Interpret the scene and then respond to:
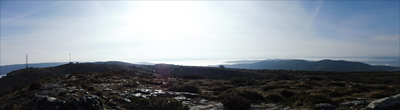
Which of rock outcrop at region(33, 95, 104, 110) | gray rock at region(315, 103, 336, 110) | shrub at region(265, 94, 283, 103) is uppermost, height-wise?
rock outcrop at region(33, 95, 104, 110)

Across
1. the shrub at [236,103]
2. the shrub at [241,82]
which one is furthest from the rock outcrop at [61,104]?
the shrub at [241,82]

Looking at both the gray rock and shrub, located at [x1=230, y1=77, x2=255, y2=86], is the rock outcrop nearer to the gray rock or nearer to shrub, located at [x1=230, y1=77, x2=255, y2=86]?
the gray rock

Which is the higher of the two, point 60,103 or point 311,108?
point 60,103

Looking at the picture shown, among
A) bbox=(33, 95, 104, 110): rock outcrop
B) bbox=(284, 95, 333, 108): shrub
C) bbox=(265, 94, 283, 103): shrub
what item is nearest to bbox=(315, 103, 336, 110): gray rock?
bbox=(284, 95, 333, 108): shrub

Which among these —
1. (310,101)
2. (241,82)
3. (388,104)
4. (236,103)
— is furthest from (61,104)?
(241,82)

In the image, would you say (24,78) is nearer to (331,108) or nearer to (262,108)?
(262,108)

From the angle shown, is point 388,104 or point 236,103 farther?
point 236,103

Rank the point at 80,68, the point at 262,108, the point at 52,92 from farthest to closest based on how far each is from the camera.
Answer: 1. the point at 80,68
2. the point at 52,92
3. the point at 262,108

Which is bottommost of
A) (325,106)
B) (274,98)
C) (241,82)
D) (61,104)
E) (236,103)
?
(241,82)

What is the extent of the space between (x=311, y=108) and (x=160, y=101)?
8.07 m

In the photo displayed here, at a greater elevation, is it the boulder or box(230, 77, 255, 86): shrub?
the boulder

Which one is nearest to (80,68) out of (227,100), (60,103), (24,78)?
(24,78)

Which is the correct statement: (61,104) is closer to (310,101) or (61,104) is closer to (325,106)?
(310,101)

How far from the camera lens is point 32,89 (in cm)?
1512
